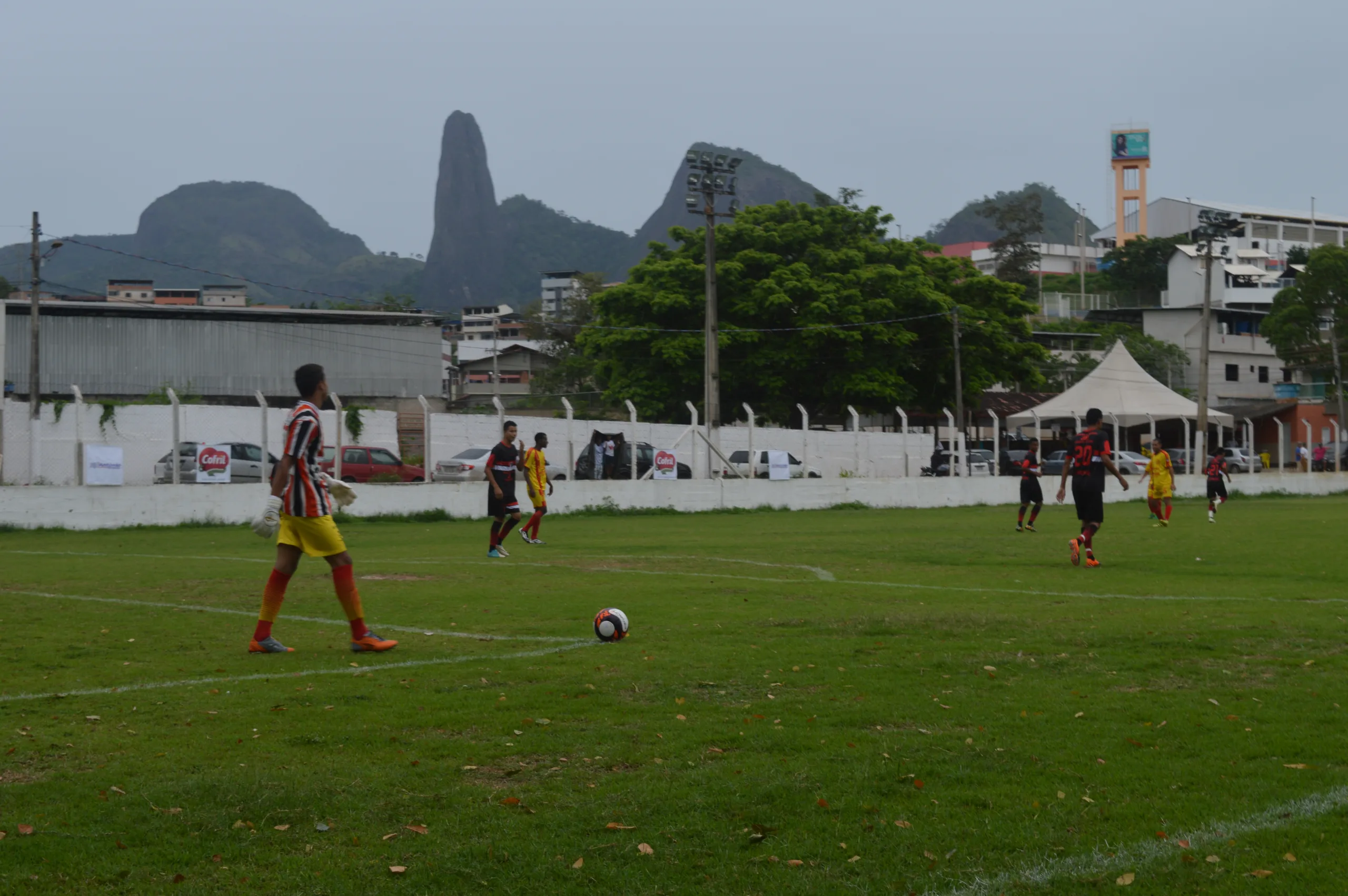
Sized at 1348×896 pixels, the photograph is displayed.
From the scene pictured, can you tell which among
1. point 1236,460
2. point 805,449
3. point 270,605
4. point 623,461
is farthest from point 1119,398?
point 270,605

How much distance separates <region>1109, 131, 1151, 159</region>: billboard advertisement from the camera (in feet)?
439

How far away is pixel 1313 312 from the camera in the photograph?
236 feet

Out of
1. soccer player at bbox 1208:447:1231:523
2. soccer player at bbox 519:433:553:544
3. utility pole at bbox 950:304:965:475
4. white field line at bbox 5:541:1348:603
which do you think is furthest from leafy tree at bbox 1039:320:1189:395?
white field line at bbox 5:541:1348:603

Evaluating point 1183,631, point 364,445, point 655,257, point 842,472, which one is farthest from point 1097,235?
point 1183,631

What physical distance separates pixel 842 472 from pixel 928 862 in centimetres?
3404

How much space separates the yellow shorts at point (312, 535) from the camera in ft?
28.7

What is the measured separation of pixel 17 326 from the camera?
5738cm

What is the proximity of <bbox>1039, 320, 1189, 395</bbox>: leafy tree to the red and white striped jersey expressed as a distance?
70.3 metres

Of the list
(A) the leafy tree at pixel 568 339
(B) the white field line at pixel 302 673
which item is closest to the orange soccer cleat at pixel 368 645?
(B) the white field line at pixel 302 673

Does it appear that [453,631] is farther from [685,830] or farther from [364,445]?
[364,445]

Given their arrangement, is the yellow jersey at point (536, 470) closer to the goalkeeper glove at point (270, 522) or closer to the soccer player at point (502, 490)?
the soccer player at point (502, 490)

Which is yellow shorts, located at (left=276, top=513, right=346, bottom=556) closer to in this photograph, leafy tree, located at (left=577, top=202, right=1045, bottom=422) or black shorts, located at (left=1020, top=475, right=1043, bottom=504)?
black shorts, located at (left=1020, top=475, right=1043, bottom=504)

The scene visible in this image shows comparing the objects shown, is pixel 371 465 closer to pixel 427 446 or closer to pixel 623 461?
pixel 427 446

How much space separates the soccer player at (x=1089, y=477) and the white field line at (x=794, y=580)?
3.15 m
